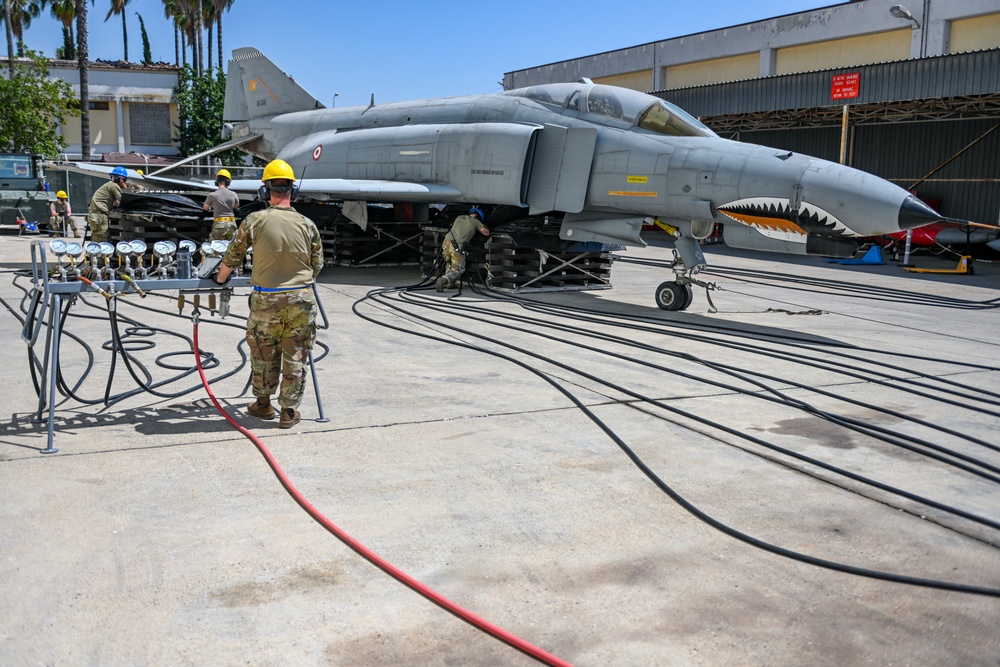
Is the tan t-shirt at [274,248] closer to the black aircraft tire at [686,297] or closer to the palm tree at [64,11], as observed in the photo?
the black aircraft tire at [686,297]

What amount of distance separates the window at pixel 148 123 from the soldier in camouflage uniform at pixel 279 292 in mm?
55762

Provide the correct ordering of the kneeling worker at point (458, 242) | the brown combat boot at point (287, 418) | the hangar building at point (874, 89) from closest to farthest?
the brown combat boot at point (287, 418)
the kneeling worker at point (458, 242)
the hangar building at point (874, 89)

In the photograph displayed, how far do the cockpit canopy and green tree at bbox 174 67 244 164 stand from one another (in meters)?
40.4

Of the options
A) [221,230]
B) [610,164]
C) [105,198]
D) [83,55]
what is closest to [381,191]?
[221,230]

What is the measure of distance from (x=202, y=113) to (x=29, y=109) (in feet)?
43.5

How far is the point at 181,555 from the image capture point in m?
3.99

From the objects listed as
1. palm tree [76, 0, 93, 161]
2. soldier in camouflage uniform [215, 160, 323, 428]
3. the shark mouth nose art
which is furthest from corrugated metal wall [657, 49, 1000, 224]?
palm tree [76, 0, 93, 161]

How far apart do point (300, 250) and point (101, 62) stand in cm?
5900

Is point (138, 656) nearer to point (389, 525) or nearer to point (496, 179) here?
point (389, 525)

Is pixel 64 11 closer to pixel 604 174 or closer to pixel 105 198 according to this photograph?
pixel 105 198

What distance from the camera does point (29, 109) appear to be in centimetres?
3816

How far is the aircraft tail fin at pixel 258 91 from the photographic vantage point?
19438 millimetres

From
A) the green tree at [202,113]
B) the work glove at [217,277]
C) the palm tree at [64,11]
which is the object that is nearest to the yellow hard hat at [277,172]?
the work glove at [217,277]

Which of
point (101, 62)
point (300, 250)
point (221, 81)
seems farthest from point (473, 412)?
point (101, 62)
